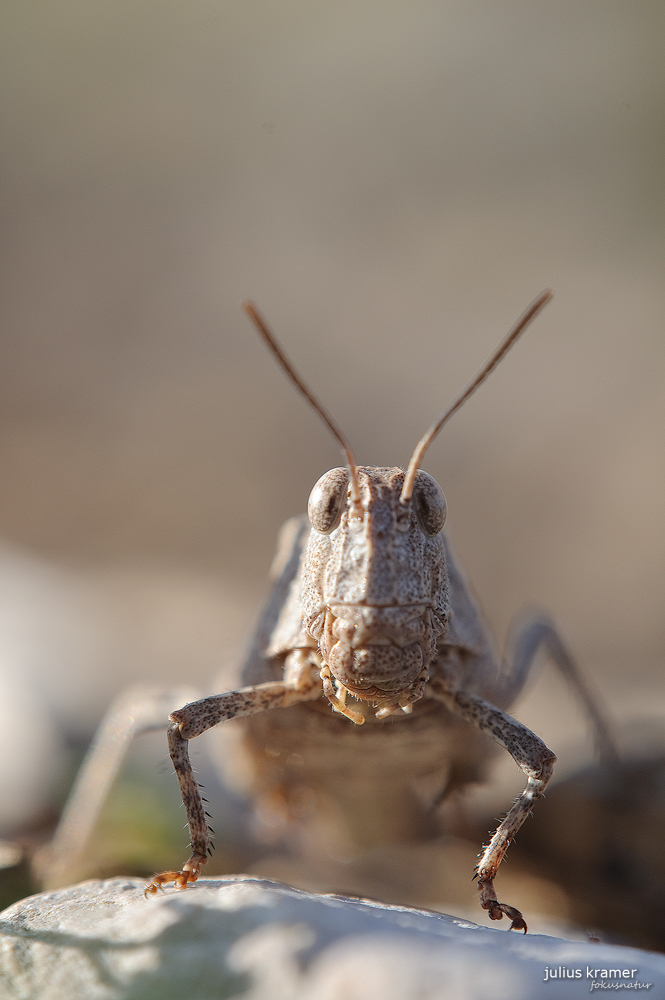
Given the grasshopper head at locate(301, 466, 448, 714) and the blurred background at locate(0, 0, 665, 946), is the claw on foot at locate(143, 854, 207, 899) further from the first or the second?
the blurred background at locate(0, 0, 665, 946)

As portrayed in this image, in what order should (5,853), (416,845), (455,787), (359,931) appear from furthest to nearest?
(416,845)
(455,787)
(5,853)
(359,931)

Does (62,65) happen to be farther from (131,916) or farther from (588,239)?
(131,916)

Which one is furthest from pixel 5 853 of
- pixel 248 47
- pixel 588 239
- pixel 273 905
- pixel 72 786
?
pixel 248 47

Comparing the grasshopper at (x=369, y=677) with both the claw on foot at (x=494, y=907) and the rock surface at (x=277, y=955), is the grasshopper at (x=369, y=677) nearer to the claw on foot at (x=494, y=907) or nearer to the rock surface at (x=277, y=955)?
the claw on foot at (x=494, y=907)

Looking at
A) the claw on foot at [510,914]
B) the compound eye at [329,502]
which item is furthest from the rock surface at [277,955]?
the compound eye at [329,502]

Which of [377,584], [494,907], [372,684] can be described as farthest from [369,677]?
[494,907]

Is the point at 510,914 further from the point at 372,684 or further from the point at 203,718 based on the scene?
the point at 203,718

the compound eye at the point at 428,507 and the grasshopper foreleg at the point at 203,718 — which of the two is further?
the compound eye at the point at 428,507
